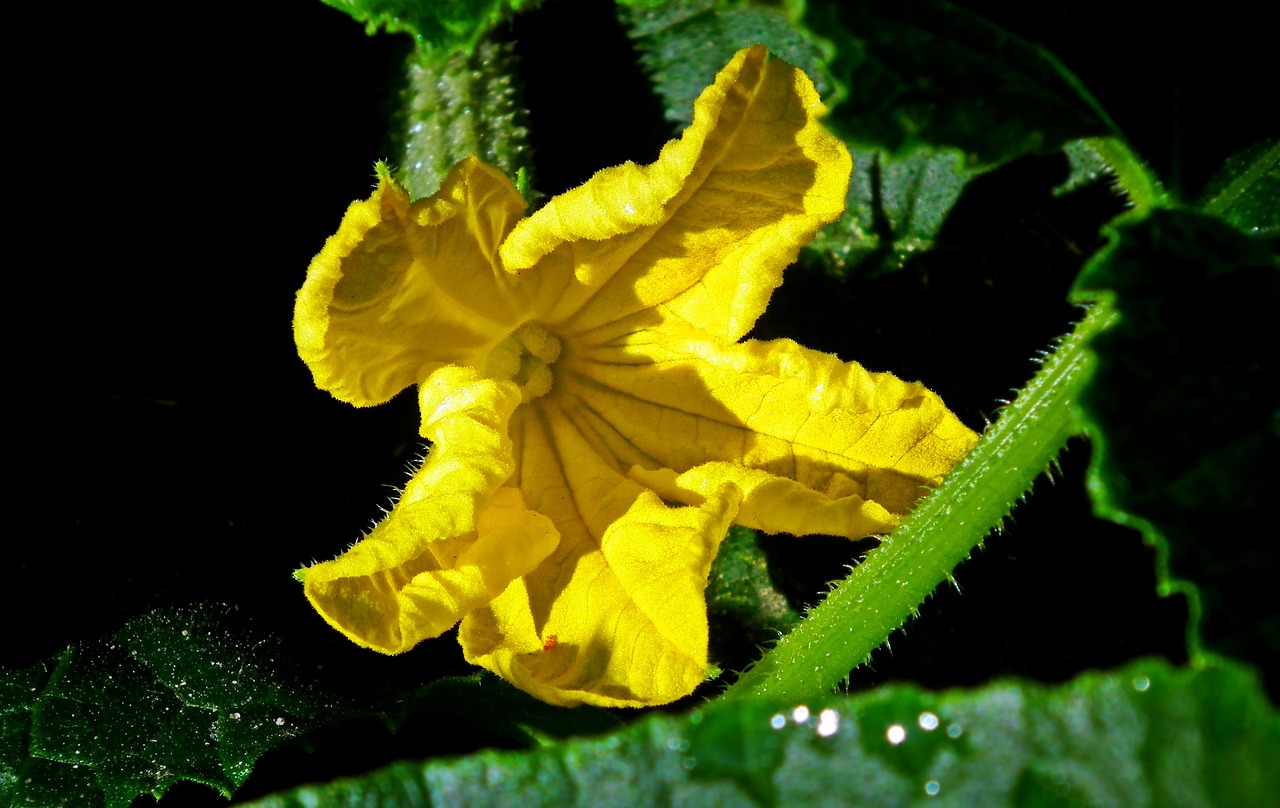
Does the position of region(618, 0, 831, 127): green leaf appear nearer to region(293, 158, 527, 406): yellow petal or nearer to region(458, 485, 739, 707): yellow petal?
region(293, 158, 527, 406): yellow petal

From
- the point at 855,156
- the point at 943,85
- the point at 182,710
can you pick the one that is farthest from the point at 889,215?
the point at 182,710

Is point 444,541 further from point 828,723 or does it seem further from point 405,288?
point 828,723

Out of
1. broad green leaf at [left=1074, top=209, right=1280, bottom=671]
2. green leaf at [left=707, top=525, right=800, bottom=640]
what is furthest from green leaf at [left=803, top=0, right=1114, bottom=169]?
green leaf at [left=707, top=525, right=800, bottom=640]

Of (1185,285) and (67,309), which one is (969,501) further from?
(67,309)

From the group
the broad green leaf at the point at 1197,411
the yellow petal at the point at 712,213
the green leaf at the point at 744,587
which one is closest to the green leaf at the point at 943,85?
the broad green leaf at the point at 1197,411

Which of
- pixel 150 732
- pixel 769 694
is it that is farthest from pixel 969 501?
pixel 150 732

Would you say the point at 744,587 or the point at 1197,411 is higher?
the point at 1197,411

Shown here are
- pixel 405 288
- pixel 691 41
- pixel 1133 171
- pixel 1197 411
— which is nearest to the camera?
pixel 1197 411
